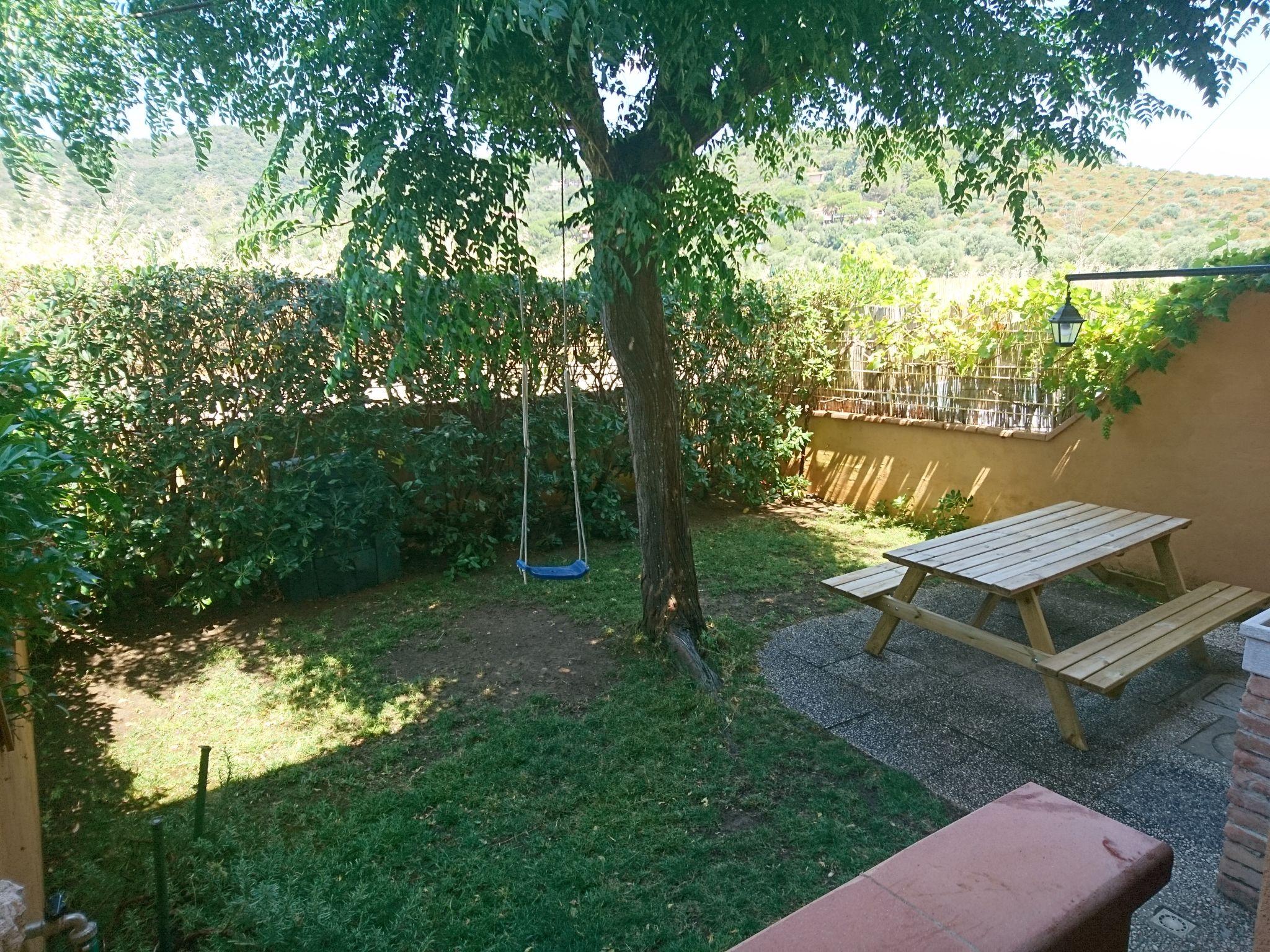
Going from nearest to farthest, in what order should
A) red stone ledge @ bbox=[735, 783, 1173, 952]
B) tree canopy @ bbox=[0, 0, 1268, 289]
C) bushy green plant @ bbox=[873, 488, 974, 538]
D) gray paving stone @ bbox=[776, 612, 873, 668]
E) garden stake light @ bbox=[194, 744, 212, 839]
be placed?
red stone ledge @ bbox=[735, 783, 1173, 952] < garden stake light @ bbox=[194, 744, 212, 839] < tree canopy @ bbox=[0, 0, 1268, 289] < gray paving stone @ bbox=[776, 612, 873, 668] < bushy green plant @ bbox=[873, 488, 974, 538]

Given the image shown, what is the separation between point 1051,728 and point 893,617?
80cm

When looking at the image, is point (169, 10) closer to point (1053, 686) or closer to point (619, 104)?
point (619, 104)

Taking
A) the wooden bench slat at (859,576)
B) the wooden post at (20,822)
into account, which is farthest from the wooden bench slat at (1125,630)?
the wooden post at (20,822)

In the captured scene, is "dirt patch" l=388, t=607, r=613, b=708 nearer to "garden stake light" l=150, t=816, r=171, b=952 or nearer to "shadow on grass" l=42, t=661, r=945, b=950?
"shadow on grass" l=42, t=661, r=945, b=950

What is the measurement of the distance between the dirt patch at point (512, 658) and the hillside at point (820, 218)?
2.08 meters

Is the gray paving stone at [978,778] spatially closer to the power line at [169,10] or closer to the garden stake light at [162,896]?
the garden stake light at [162,896]

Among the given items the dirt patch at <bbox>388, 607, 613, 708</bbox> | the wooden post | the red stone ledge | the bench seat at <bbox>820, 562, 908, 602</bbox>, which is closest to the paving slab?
the bench seat at <bbox>820, 562, 908, 602</bbox>

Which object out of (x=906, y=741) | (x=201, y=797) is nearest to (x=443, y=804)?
(x=201, y=797)

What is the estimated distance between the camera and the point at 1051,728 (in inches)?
123

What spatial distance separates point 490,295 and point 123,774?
2.49m

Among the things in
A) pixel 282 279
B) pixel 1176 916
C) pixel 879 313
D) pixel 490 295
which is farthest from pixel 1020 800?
pixel 879 313

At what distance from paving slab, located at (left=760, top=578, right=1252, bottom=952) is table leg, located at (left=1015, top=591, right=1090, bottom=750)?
0.06 m

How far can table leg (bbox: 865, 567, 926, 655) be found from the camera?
11.6 feet

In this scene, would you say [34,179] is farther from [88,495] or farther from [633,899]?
[633,899]
